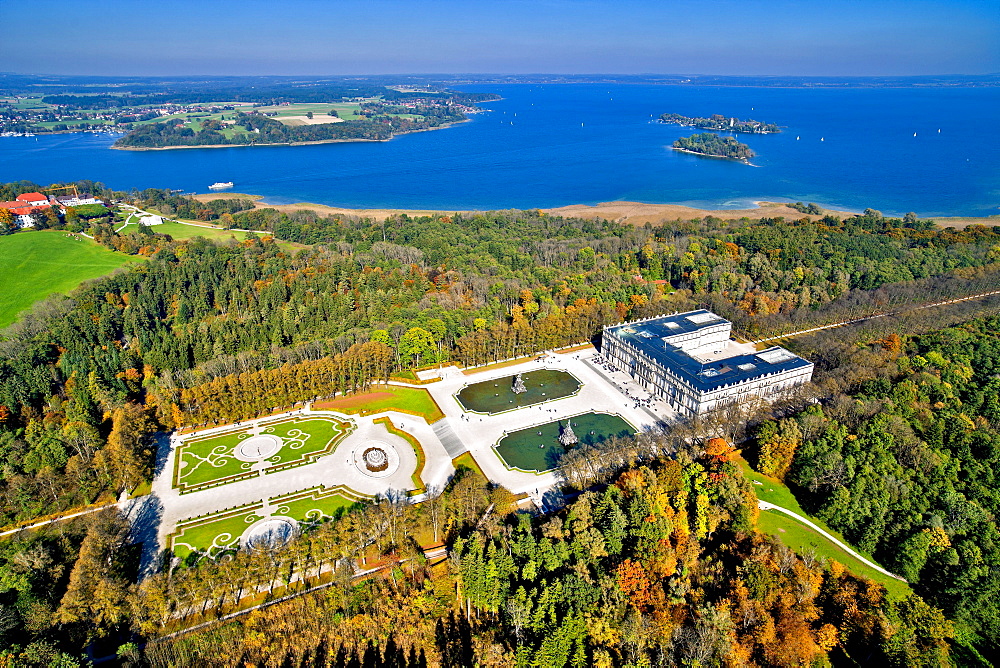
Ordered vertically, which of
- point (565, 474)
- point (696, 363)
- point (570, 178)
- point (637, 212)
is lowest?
point (565, 474)

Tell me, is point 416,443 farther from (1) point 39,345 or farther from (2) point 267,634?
(1) point 39,345

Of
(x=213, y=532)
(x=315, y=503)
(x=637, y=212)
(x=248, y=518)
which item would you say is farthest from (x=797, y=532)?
(x=637, y=212)

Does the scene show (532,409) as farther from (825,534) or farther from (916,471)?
(916,471)

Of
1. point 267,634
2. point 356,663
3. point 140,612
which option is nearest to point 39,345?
point 140,612

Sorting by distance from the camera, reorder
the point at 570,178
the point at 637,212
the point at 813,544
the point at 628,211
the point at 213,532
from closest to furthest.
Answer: the point at 813,544 → the point at 213,532 → the point at 637,212 → the point at 628,211 → the point at 570,178

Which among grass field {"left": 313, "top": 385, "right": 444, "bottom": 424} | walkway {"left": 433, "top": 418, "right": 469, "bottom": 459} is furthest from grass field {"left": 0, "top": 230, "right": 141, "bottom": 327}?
walkway {"left": 433, "top": 418, "right": 469, "bottom": 459}

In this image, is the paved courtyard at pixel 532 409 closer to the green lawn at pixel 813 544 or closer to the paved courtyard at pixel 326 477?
the paved courtyard at pixel 326 477
